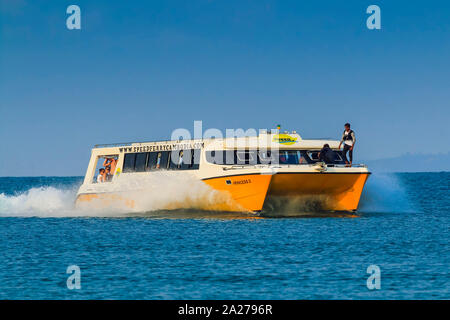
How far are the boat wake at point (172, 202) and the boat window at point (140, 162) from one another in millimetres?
602

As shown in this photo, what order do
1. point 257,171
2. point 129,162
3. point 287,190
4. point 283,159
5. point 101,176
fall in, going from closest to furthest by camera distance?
point 257,171
point 287,190
point 283,159
point 129,162
point 101,176

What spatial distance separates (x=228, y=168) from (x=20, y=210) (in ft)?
49.9

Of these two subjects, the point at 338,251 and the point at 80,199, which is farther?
the point at 80,199

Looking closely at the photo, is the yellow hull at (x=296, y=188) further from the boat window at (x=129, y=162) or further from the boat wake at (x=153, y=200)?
the boat window at (x=129, y=162)

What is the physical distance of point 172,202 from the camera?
28391 millimetres

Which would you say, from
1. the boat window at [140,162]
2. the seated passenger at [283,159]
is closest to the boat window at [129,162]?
the boat window at [140,162]

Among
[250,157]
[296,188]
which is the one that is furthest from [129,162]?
[296,188]

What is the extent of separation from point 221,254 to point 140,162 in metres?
11.8

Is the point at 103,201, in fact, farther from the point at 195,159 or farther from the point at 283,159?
the point at 283,159

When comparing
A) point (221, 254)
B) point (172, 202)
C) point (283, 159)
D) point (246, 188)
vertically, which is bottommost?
point (221, 254)
